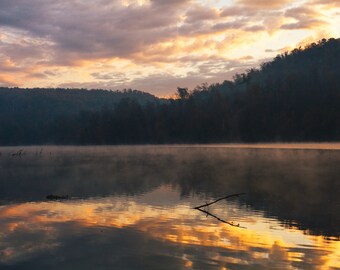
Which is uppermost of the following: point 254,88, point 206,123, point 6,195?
point 254,88

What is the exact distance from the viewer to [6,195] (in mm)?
37469

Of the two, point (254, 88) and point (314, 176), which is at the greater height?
point (254, 88)

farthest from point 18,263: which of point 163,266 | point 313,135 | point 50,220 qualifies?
point 313,135

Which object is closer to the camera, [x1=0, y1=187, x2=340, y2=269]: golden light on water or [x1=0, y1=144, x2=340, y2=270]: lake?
[x1=0, y1=144, x2=340, y2=270]: lake

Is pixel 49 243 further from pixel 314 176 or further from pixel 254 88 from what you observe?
pixel 254 88

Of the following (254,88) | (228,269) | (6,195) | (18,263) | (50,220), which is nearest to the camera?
(228,269)

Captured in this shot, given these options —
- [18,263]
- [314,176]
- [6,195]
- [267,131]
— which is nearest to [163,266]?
[18,263]

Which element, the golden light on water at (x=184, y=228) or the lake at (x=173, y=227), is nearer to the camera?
the lake at (x=173, y=227)

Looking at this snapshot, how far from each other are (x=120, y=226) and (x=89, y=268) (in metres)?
7.05

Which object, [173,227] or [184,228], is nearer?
[184,228]

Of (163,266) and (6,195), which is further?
(6,195)

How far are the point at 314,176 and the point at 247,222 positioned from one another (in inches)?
941

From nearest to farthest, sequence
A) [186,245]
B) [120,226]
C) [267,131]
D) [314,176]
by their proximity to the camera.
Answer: [186,245] < [120,226] < [314,176] < [267,131]

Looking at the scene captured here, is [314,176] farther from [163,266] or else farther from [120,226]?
[163,266]
